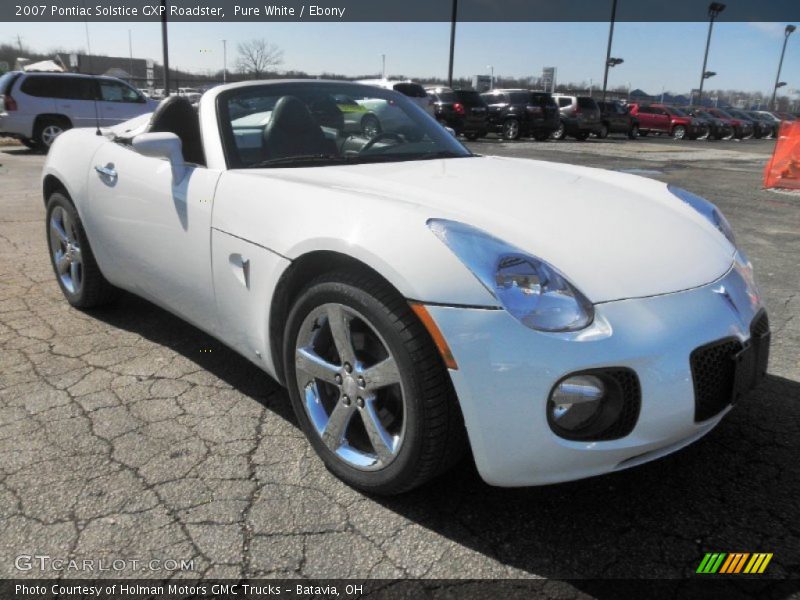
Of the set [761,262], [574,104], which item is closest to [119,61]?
[574,104]

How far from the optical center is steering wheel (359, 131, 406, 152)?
3164 millimetres

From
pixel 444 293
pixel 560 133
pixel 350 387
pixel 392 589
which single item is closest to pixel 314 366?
pixel 350 387

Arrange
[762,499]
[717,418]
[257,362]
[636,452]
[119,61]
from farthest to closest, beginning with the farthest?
1. [119,61]
2. [257,362]
3. [762,499]
4. [717,418]
5. [636,452]

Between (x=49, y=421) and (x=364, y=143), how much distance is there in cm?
183

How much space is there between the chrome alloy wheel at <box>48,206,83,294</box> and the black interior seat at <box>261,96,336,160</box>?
59.6 inches

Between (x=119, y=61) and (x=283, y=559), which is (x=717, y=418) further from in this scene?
(x=119, y=61)

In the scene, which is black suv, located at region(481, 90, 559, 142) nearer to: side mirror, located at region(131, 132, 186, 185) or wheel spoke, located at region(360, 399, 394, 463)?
side mirror, located at region(131, 132, 186, 185)

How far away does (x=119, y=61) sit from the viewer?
6569cm

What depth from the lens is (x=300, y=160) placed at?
288cm

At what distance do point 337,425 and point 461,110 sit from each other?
19.6 m

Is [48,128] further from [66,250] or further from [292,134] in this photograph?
[292,134]

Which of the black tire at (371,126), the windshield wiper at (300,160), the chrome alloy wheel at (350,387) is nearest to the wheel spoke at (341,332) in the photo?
the chrome alloy wheel at (350,387)

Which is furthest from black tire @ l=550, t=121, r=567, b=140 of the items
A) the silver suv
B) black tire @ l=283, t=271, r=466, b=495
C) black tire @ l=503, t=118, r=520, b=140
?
black tire @ l=283, t=271, r=466, b=495

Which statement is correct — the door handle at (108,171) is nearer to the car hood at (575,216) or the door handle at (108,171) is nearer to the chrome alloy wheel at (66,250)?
the chrome alloy wheel at (66,250)
